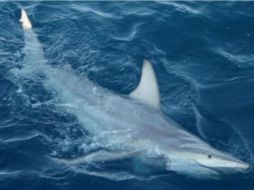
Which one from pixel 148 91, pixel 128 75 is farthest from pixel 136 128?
pixel 128 75

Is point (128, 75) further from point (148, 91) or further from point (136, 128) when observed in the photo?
point (136, 128)

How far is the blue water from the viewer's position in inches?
335

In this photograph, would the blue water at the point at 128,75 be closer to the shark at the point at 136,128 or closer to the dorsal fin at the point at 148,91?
the shark at the point at 136,128

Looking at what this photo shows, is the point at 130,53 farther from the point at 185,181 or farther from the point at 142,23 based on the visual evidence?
the point at 185,181

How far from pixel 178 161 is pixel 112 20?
6.97 metres

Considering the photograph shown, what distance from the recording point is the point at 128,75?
38.4ft

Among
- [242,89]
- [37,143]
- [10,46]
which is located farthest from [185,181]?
[10,46]

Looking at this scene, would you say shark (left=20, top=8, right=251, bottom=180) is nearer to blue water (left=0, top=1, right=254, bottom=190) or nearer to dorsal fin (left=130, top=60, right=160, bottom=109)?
dorsal fin (left=130, top=60, right=160, bottom=109)

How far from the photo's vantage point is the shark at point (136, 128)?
27.5 feet

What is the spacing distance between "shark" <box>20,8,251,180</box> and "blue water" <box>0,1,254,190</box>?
0.25 meters

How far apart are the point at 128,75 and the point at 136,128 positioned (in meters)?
2.58

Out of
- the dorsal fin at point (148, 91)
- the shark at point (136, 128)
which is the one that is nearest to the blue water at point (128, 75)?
the shark at point (136, 128)

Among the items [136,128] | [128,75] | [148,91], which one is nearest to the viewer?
[136,128]

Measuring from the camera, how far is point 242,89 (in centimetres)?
1119
